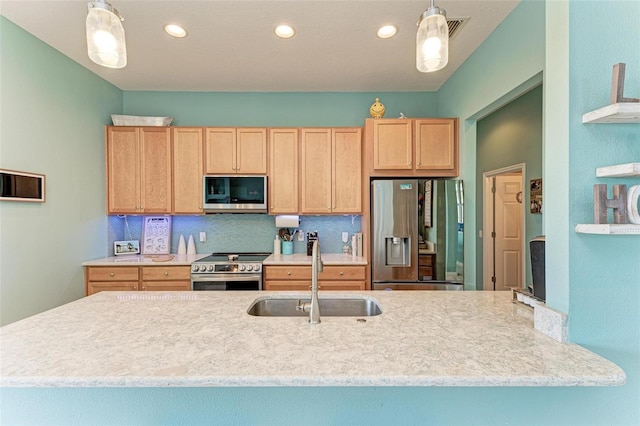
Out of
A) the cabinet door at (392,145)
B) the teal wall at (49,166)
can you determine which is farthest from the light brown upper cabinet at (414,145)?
the teal wall at (49,166)

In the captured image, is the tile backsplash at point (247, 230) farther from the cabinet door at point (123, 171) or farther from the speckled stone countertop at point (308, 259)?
the cabinet door at point (123, 171)

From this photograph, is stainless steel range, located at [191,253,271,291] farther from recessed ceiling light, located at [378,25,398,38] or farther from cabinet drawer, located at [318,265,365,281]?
recessed ceiling light, located at [378,25,398,38]

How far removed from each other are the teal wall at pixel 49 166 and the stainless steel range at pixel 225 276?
1.16m

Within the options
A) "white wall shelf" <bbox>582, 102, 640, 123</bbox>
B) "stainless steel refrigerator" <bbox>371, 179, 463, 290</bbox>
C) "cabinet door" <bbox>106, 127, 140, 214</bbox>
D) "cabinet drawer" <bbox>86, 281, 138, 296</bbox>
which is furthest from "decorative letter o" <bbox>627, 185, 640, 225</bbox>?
"cabinet door" <bbox>106, 127, 140, 214</bbox>

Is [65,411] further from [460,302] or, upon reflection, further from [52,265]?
[52,265]

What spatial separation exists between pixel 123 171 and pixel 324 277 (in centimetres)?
253

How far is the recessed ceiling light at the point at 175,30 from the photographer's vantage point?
2.43 meters

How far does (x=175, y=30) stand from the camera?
2.48 metres

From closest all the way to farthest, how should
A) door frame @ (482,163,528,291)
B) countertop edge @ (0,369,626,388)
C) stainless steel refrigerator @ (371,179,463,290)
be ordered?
countertop edge @ (0,369,626,388)
stainless steel refrigerator @ (371,179,463,290)
door frame @ (482,163,528,291)

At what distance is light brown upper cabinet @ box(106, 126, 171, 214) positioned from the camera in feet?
11.3

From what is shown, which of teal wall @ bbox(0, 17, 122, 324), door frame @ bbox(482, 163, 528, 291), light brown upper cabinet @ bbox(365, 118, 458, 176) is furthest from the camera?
door frame @ bbox(482, 163, 528, 291)

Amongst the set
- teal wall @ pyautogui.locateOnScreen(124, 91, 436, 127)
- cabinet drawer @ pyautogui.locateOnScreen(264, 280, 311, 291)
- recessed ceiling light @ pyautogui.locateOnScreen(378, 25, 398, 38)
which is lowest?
cabinet drawer @ pyautogui.locateOnScreen(264, 280, 311, 291)

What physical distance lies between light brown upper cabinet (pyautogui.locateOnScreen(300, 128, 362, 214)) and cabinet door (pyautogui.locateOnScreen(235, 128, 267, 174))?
0.44 m

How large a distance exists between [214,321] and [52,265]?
238cm
